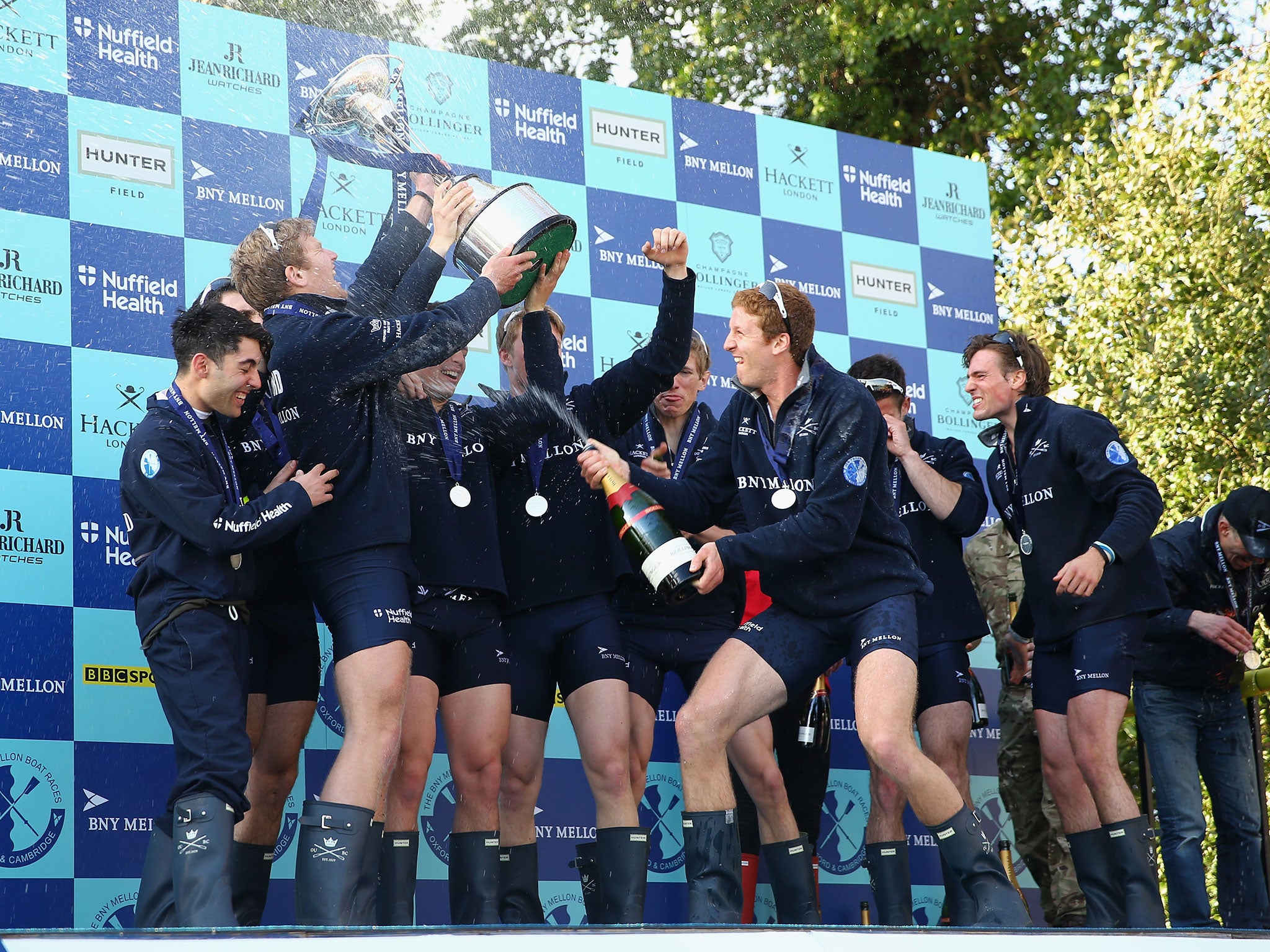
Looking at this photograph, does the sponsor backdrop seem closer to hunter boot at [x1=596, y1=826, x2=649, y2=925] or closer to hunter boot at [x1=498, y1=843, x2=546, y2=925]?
hunter boot at [x1=498, y1=843, x2=546, y2=925]

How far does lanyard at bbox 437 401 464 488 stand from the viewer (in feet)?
14.8

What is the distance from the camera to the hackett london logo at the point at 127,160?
5.27 m

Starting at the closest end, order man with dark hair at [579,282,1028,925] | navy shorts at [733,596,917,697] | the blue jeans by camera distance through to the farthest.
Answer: man with dark hair at [579,282,1028,925], navy shorts at [733,596,917,697], the blue jeans

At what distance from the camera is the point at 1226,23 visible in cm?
1292

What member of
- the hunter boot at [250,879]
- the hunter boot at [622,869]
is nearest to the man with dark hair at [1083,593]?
the hunter boot at [622,869]

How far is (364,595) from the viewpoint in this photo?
385 centimetres

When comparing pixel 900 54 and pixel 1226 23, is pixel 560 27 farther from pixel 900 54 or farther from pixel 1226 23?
pixel 1226 23

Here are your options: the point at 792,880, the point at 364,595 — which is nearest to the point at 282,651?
the point at 364,595

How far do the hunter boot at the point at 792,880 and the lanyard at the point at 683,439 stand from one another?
4.48 feet

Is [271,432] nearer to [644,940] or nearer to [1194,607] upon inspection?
[644,940]

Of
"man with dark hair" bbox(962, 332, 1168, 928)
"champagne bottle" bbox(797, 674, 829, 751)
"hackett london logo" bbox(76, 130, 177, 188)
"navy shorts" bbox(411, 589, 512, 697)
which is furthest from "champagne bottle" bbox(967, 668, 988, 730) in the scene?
"hackett london logo" bbox(76, 130, 177, 188)

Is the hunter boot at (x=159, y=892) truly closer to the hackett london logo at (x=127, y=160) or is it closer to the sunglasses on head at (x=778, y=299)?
the sunglasses on head at (x=778, y=299)

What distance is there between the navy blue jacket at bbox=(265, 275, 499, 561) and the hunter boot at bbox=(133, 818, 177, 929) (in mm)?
856

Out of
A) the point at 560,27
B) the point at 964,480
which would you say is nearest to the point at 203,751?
the point at 964,480
